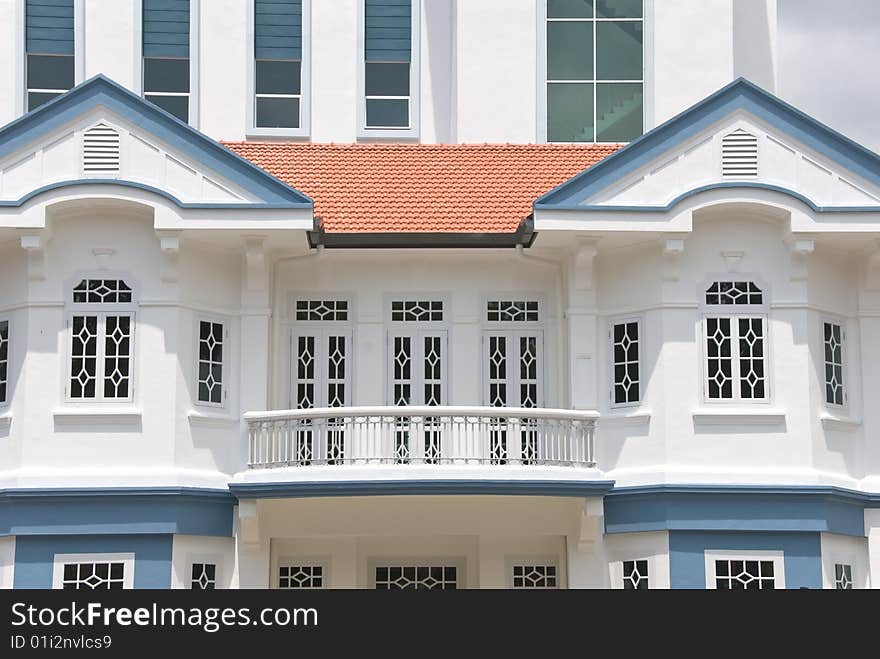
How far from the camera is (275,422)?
27750 mm

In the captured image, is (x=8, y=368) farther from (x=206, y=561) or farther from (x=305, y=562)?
(x=305, y=562)

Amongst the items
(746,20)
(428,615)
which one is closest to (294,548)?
(428,615)

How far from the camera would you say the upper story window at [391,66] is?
1331 inches

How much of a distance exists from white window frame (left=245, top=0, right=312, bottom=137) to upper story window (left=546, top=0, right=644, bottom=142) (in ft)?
14.3

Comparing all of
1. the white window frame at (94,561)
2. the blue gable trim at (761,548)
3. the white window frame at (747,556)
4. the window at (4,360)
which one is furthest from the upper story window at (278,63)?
the white window frame at (747,556)

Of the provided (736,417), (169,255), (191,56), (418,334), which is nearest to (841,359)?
(736,417)

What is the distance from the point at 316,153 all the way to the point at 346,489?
6.87 metres

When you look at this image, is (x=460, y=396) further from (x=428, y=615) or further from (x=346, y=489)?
Result: (x=428, y=615)

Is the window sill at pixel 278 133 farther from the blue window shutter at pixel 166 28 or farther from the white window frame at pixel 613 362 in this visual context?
the white window frame at pixel 613 362

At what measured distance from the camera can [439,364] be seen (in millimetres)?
29156

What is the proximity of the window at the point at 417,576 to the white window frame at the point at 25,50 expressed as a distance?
11161mm

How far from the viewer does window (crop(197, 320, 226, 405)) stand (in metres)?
28.1

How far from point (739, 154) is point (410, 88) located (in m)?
7.97

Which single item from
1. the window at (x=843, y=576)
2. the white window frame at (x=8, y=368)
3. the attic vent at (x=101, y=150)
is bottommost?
the window at (x=843, y=576)
